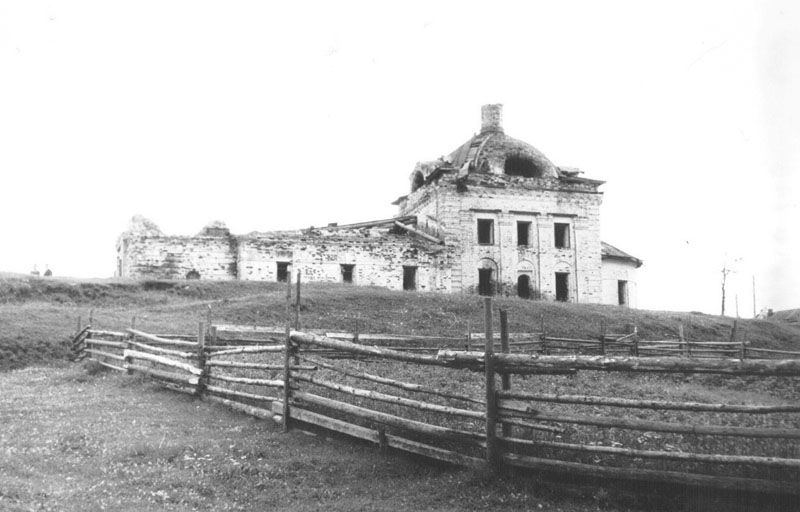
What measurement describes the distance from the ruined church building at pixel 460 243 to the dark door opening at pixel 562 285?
0.06 m

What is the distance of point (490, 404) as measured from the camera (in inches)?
250

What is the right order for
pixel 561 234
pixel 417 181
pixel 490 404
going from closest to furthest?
pixel 490 404 → pixel 561 234 → pixel 417 181

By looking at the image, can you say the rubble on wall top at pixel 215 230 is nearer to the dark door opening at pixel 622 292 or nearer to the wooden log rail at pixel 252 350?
the wooden log rail at pixel 252 350

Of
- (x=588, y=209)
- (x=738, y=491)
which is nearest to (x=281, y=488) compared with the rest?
(x=738, y=491)

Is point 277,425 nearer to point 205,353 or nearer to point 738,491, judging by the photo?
point 205,353

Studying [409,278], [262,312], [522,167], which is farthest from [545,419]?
[522,167]

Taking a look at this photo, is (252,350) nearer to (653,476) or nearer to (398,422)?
(398,422)

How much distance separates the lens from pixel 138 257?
29266 millimetres

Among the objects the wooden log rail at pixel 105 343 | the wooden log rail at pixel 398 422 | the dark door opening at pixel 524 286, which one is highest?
the dark door opening at pixel 524 286

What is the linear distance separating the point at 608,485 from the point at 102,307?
22.1 m

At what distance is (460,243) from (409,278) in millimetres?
3243

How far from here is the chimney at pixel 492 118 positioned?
3778 centimetres

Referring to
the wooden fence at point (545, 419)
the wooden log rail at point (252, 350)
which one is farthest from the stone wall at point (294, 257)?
the wooden fence at point (545, 419)

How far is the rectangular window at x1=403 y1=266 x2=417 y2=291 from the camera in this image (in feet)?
106
